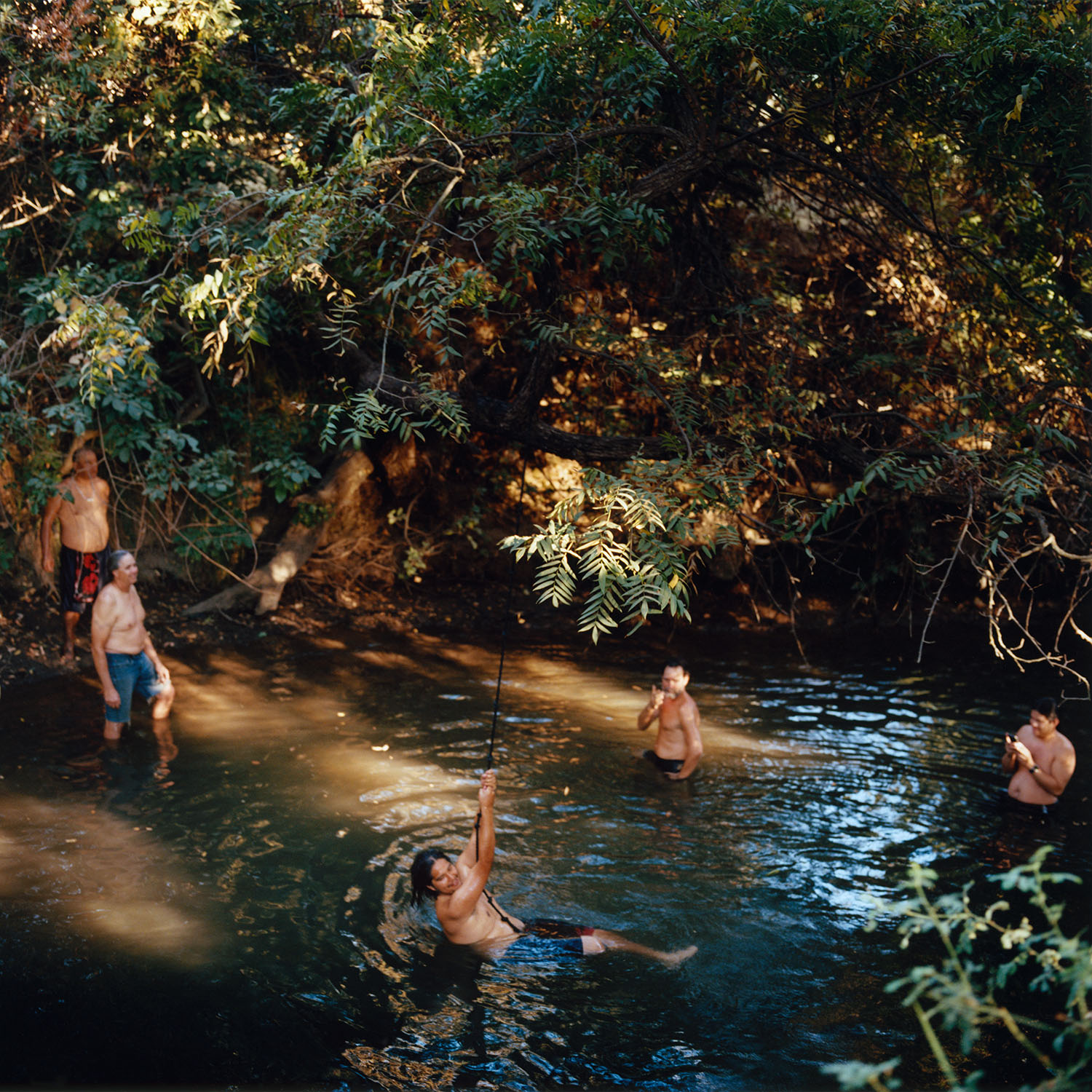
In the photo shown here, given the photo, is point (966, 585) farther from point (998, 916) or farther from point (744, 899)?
point (744, 899)

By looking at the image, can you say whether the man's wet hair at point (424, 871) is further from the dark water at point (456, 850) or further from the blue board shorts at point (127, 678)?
the blue board shorts at point (127, 678)

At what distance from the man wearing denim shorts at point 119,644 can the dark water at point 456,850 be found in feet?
1.09

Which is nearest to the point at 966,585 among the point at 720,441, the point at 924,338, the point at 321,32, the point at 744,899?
the point at 924,338

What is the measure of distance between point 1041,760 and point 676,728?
8.21 feet

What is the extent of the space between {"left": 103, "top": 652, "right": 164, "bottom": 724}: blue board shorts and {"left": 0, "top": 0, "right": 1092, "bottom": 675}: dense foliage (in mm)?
2160

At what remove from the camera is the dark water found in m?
4.12

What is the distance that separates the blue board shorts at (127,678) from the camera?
7.32m

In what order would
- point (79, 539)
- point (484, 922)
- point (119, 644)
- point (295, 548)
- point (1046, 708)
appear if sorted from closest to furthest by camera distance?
1. point (484, 922)
2. point (1046, 708)
3. point (119, 644)
4. point (79, 539)
5. point (295, 548)

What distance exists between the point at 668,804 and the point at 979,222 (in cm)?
547

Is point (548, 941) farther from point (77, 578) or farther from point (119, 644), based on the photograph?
point (77, 578)

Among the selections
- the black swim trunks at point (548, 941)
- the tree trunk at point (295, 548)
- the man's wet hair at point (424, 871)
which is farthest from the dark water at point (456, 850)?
the tree trunk at point (295, 548)

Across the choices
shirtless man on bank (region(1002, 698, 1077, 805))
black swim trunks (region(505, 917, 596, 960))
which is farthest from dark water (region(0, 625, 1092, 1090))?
shirtless man on bank (region(1002, 698, 1077, 805))

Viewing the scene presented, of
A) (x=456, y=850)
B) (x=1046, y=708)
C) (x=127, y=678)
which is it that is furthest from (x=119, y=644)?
(x=1046, y=708)

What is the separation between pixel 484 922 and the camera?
4.89 metres
